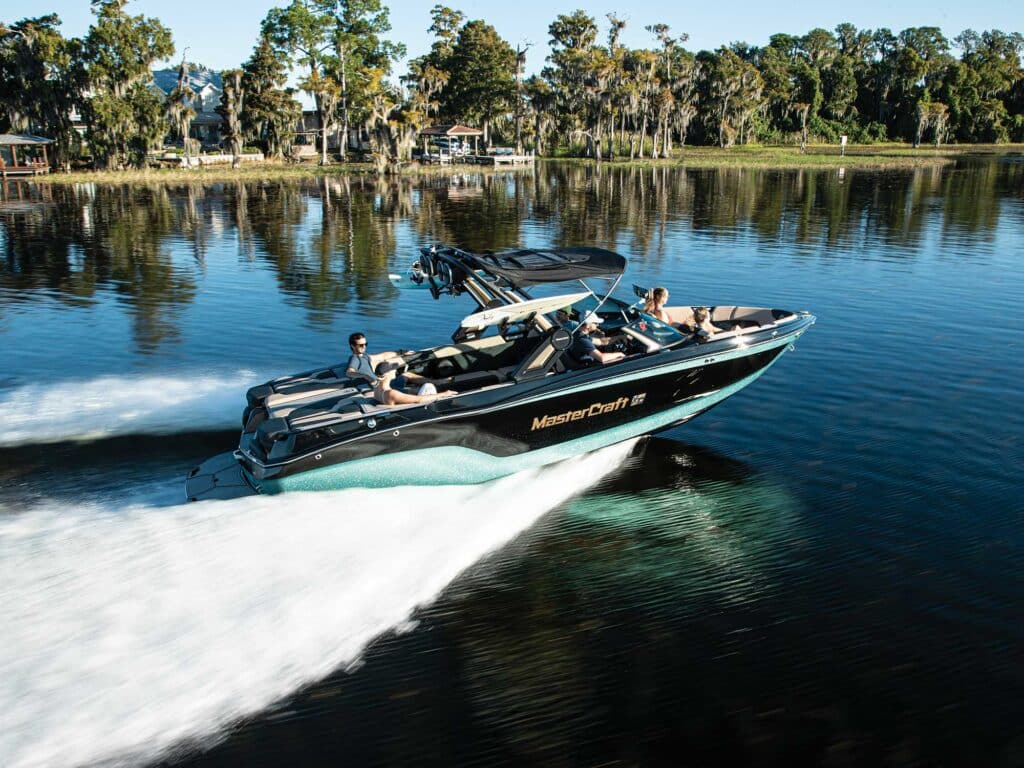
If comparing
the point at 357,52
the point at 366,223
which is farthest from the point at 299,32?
the point at 366,223

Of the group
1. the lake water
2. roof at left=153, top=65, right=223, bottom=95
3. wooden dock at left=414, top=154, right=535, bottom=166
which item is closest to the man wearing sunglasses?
the lake water

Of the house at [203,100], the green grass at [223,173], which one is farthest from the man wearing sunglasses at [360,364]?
the house at [203,100]

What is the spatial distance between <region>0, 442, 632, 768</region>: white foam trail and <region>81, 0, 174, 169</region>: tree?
59938 millimetres

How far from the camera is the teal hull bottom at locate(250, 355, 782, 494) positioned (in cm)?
911

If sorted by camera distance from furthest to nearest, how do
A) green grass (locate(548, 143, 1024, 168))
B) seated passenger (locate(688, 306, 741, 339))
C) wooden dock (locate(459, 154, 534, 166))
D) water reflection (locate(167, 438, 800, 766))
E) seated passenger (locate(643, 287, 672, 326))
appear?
1. wooden dock (locate(459, 154, 534, 166))
2. green grass (locate(548, 143, 1024, 168))
3. seated passenger (locate(643, 287, 672, 326))
4. seated passenger (locate(688, 306, 741, 339))
5. water reflection (locate(167, 438, 800, 766))

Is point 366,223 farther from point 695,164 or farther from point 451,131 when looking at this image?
point 451,131

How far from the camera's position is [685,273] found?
2359 centimetres

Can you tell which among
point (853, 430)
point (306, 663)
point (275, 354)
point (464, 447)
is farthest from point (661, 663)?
point (275, 354)

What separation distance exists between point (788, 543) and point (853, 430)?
3604 mm

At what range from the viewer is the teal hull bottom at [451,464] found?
911 centimetres

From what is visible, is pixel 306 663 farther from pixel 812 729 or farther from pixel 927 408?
pixel 927 408

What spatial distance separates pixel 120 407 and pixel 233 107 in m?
61.1

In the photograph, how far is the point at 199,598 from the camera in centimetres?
751

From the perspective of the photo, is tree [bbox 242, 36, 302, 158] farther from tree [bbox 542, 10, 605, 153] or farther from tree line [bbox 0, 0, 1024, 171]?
tree [bbox 542, 10, 605, 153]
